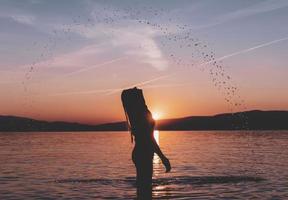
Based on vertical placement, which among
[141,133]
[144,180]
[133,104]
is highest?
[133,104]

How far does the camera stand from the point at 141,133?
8578mm

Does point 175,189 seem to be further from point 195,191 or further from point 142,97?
point 142,97

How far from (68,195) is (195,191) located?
710cm

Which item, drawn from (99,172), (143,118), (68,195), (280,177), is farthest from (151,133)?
(99,172)

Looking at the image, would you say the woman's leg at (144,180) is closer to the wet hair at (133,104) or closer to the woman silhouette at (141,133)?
the woman silhouette at (141,133)

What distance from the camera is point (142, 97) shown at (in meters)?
8.60

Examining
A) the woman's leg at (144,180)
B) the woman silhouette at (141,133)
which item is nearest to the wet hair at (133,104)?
the woman silhouette at (141,133)

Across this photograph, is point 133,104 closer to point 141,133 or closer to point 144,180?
point 141,133

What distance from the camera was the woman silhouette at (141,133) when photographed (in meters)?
8.53

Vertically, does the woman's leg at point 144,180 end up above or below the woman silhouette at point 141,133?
below

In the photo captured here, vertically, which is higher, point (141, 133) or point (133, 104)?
point (133, 104)

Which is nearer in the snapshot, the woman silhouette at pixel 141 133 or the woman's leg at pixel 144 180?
the woman silhouette at pixel 141 133

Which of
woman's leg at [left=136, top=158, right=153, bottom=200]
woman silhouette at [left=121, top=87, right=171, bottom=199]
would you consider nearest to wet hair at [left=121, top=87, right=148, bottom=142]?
woman silhouette at [left=121, top=87, right=171, bottom=199]

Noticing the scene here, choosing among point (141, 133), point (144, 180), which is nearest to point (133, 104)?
point (141, 133)
